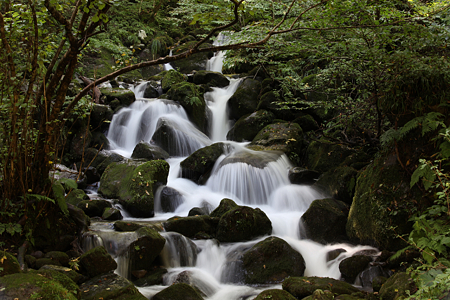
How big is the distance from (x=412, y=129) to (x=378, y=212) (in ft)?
5.34

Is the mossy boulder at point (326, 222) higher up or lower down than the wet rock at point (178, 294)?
higher up

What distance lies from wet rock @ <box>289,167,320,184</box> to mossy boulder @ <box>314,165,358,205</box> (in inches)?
24.7

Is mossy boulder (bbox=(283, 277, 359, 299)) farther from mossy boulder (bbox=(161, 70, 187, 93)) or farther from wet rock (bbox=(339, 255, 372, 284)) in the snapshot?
mossy boulder (bbox=(161, 70, 187, 93))

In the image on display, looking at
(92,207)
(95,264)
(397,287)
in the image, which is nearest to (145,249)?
(95,264)

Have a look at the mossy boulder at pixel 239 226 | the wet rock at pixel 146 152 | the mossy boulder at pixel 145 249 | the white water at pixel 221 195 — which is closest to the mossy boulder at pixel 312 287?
the white water at pixel 221 195

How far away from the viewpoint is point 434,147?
16.4ft

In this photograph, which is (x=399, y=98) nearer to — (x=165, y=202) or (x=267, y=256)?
(x=267, y=256)

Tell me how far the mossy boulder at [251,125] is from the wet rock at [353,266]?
737cm

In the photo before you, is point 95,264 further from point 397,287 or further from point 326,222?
point 326,222

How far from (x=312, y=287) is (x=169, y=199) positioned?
16.0ft

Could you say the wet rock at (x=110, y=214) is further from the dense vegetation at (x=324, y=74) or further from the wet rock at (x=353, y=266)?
the wet rock at (x=353, y=266)

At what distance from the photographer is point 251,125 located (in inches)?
479

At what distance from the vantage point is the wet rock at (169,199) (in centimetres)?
820

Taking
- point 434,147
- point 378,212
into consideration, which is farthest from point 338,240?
point 434,147
